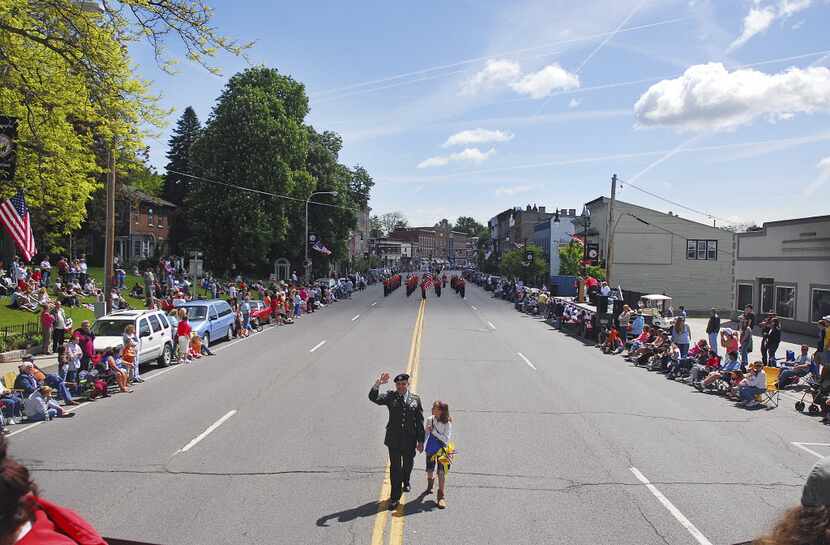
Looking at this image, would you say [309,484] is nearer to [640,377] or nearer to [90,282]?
[640,377]

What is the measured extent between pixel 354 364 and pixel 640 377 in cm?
813

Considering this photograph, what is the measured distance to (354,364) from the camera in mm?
19750

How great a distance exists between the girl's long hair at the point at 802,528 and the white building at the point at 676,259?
55861mm

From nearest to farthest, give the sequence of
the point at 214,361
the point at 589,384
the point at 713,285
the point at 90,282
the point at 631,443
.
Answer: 1. the point at 631,443
2. the point at 589,384
3. the point at 214,361
4. the point at 90,282
5. the point at 713,285

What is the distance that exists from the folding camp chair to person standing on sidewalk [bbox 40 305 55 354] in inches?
794

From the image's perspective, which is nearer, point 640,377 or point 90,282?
point 640,377

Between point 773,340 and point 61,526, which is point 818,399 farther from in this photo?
point 61,526

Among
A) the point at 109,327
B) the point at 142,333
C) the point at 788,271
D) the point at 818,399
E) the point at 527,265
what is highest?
the point at 788,271

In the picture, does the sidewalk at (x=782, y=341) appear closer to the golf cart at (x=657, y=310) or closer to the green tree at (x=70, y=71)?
the golf cart at (x=657, y=310)

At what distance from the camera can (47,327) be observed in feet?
70.1

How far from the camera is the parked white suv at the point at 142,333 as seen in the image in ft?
60.2

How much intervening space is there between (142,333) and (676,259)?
159 feet

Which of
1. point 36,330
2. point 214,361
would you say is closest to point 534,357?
point 214,361

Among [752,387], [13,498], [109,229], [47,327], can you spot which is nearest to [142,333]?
[47,327]
